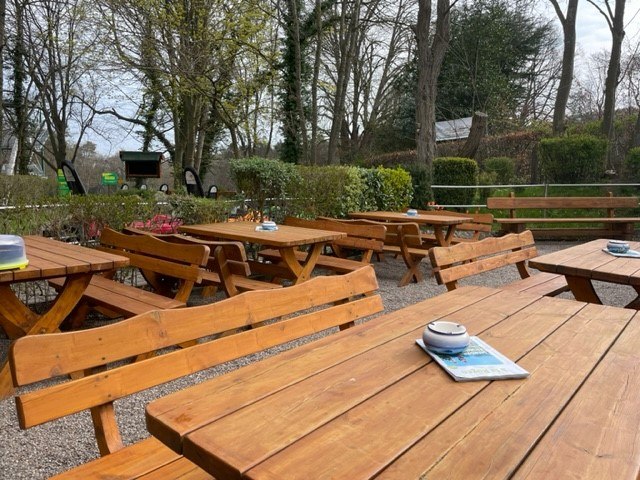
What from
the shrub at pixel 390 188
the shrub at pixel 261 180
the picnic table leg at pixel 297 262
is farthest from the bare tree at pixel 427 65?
the picnic table leg at pixel 297 262

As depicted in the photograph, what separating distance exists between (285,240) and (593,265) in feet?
7.89

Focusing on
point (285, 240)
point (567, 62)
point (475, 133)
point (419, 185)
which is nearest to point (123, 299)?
point (285, 240)

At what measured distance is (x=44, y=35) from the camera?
55.4 feet

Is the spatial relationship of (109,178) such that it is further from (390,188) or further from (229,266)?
(229,266)

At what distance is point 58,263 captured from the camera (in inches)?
115

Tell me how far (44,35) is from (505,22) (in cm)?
1822

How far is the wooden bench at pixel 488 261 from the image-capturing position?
10.1 feet

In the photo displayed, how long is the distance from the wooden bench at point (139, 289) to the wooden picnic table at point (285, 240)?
0.93 m

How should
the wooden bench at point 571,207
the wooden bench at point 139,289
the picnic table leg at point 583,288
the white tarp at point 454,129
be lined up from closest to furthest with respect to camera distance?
the wooden bench at point 139,289
the picnic table leg at point 583,288
the wooden bench at point 571,207
the white tarp at point 454,129

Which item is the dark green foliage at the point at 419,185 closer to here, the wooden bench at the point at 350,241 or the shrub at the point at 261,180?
the shrub at the point at 261,180

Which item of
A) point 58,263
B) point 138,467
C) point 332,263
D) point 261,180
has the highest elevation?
point 261,180

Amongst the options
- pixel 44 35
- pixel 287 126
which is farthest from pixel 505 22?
pixel 44 35

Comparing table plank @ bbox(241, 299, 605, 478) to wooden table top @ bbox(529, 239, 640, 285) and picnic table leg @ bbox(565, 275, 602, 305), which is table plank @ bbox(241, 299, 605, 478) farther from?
picnic table leg @ bbox(565, 275, 602, 305)

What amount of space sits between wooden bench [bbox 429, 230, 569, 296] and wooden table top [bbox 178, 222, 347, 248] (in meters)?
1.30
